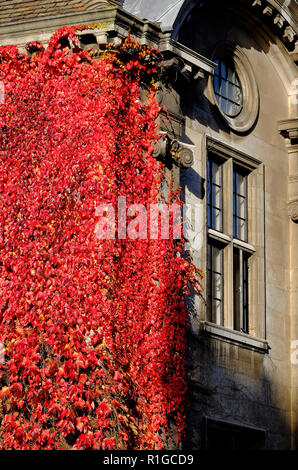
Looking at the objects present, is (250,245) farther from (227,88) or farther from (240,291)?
(227,88)

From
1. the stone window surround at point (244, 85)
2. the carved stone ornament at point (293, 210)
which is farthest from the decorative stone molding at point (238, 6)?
the carved stone ornament at point (293, 210)

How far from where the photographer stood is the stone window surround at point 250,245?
917 inches

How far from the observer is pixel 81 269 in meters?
20.7

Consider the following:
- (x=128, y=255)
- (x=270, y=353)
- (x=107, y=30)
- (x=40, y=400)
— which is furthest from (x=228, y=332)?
(x=107, y=30)

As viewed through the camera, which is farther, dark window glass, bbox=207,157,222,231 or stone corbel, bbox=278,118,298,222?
stone corbel, bbox=278,118,298,222

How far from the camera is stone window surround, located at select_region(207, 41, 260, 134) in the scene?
2461cm

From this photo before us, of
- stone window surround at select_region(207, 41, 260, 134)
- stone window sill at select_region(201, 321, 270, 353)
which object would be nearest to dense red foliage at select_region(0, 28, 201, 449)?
stone window sill at select_region(201, 321, 270, 353)

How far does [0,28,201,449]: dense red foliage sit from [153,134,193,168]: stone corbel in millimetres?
182

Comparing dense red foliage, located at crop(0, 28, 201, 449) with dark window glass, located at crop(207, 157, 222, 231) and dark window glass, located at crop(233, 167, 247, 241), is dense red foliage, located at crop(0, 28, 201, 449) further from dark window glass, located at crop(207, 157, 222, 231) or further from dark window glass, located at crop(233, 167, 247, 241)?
dark window glass, located at crop(233, 167, 247, 241)

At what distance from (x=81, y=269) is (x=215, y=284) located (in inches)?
145

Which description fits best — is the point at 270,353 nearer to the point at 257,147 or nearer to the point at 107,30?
the point at 257,147

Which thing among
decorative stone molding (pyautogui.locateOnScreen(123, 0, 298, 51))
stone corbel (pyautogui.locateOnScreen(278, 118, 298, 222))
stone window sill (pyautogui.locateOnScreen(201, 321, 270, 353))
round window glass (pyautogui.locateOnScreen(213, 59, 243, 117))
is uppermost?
decorative stone molding (pyautogui.locateOnScreen(123, 0, 298, 51))

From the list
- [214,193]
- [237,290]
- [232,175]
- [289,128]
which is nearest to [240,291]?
[237,290]
